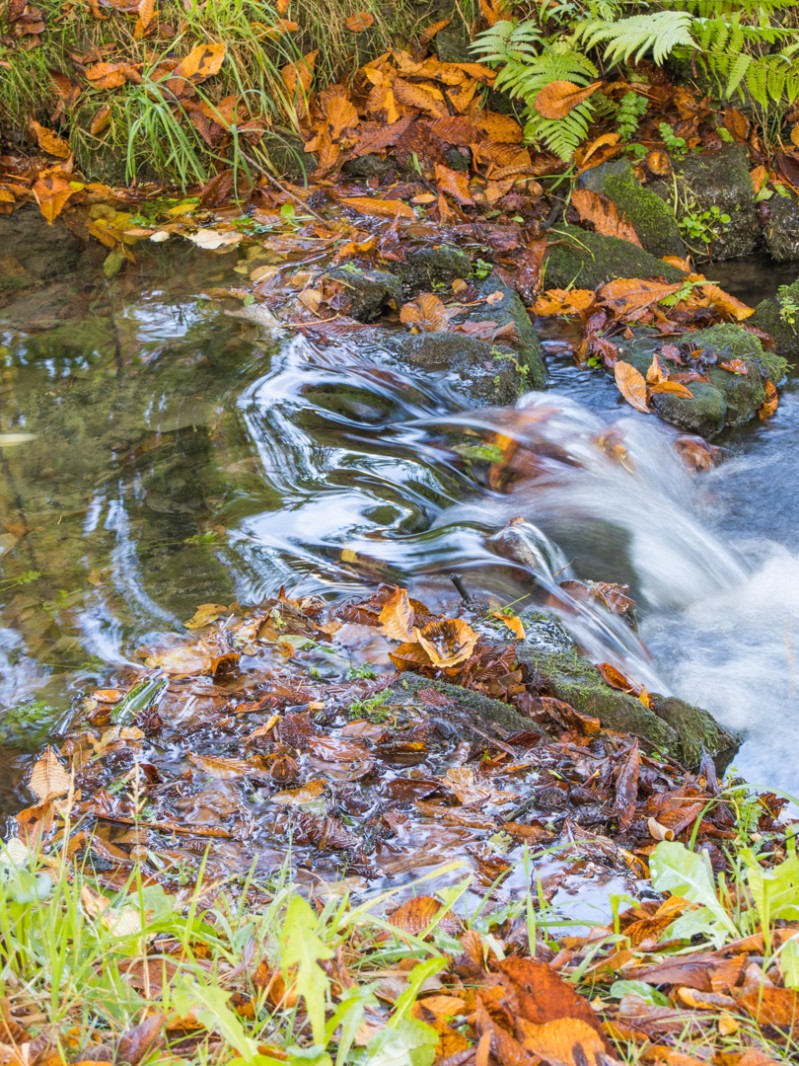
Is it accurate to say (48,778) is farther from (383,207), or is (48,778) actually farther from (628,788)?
(383,207)

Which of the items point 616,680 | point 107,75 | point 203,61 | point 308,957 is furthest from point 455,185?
point 308,957

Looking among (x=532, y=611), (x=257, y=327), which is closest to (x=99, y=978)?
(x=532, y=611)

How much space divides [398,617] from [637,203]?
3749 millimetres

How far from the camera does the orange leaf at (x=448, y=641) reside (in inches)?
104

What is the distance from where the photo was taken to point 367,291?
4809 millimetres

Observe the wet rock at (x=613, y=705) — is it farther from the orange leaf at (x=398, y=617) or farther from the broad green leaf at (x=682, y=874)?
the broad green leaf at (x=682, y=874)

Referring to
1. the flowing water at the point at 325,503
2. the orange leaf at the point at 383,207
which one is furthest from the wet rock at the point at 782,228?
the orange leaf at the point at 383,207

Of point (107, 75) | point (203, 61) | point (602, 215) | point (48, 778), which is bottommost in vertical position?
point (48, 778)

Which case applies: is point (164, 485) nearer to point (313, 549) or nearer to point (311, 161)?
point (313, 549)

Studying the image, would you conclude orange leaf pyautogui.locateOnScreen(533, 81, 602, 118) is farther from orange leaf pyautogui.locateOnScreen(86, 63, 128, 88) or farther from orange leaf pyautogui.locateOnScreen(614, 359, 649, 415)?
orange leaf pyautogui.locateOnScreen(86, 63, 128, 88)

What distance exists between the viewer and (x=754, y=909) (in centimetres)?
170

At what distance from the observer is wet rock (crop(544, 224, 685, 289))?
5.21 metres

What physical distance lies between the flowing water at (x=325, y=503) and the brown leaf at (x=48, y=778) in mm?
59

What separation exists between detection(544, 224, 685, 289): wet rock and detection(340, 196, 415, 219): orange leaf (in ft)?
2.76
